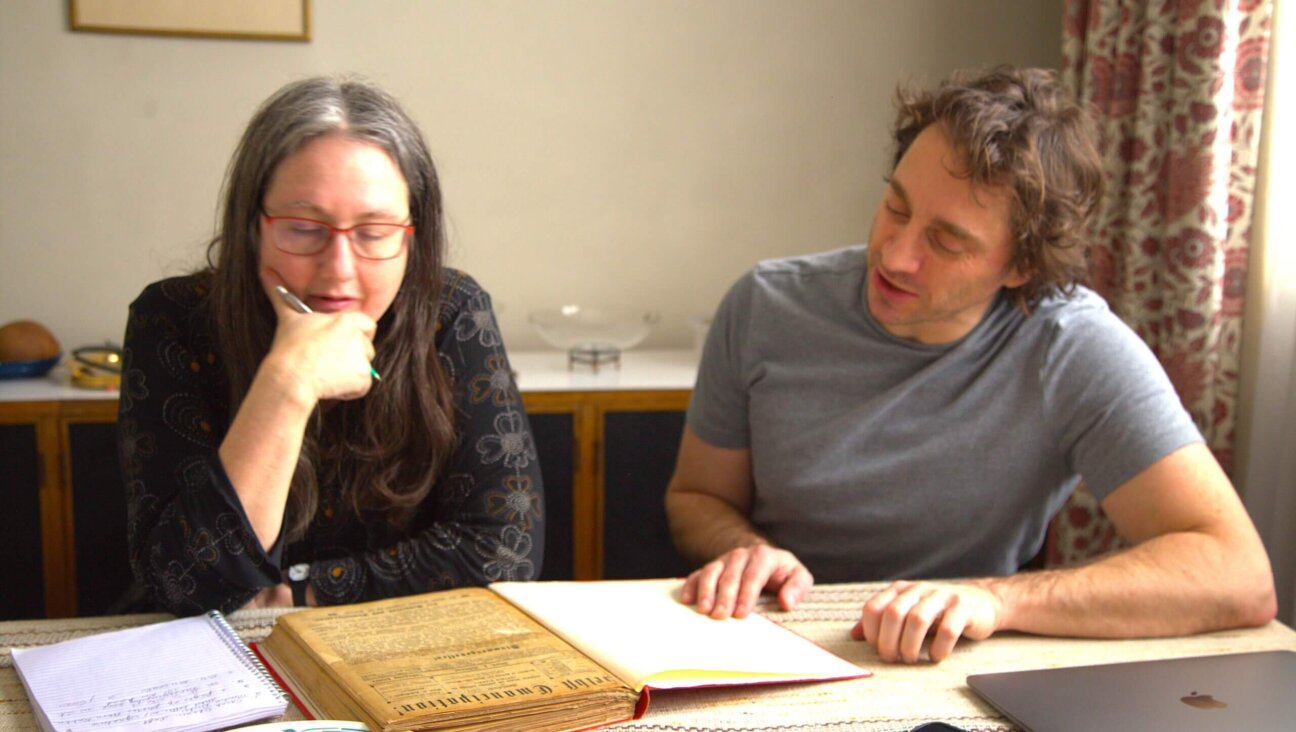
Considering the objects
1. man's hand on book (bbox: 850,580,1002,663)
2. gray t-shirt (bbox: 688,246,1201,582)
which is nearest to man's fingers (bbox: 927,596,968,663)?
man's hand on book (bbox: 850,580,1002,663)

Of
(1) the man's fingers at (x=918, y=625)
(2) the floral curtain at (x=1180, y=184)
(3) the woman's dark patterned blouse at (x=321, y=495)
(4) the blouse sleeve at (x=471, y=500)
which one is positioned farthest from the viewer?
(2) the floral curtain at (x=1180, y=184)

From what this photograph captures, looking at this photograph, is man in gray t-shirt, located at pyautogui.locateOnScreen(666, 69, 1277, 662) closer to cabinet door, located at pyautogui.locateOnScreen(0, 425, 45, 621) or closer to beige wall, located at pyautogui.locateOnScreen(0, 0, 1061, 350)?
beige wall, located at pyautogui.locateOnScreen(0, 0, 1061, 350)

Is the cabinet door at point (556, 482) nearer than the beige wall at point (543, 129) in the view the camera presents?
Yes

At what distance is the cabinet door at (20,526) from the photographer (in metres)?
2.30

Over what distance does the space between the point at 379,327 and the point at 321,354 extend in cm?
20

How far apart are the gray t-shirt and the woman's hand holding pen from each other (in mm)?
590

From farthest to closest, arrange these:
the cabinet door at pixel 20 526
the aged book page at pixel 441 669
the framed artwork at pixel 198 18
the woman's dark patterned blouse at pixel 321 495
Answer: the framed artwork at pixel 198 18 → the cabinet door at pixel 20 526 → the woman's dark patterned blouse at pixel 321 495 → the aged book page at pixel 441 669

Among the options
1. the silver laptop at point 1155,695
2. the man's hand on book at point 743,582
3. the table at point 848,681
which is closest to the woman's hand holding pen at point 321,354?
the table at point 848,681

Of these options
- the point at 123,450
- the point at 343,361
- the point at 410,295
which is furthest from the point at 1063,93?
the point at 123,450

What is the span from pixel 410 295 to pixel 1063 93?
2.98 ft

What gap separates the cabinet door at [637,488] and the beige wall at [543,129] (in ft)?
1.63

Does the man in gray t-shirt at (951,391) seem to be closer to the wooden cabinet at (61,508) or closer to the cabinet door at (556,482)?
the cabinet door at (556,482)

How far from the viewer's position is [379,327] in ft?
4.83

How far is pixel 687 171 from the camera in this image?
2934mm
